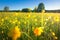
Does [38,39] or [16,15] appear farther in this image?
[16,15]

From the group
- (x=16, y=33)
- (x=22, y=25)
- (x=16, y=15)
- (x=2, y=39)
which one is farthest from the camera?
(x=16, y=15)

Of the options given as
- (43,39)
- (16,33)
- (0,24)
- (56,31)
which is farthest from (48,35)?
(16,33)

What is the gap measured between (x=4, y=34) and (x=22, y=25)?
151 millimetres

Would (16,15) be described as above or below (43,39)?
above

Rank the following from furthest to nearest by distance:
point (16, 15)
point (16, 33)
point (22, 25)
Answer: point (16, 15) < point (22, 25) < point (16, 33)

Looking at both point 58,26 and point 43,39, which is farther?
point 58,26

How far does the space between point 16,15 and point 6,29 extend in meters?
0.20

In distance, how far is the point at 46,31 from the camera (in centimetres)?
95

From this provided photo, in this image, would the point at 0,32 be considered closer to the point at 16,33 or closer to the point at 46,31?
the point at 46,31

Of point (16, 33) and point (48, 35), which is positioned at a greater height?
point (16, 33)

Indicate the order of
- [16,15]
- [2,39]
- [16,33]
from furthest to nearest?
[16,15], [2,39], [16,33]

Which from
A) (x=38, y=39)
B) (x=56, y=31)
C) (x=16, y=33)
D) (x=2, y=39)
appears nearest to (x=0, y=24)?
(x=2, y=39)

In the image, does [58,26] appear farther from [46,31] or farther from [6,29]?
[6,29]

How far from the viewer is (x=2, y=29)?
0.95m
